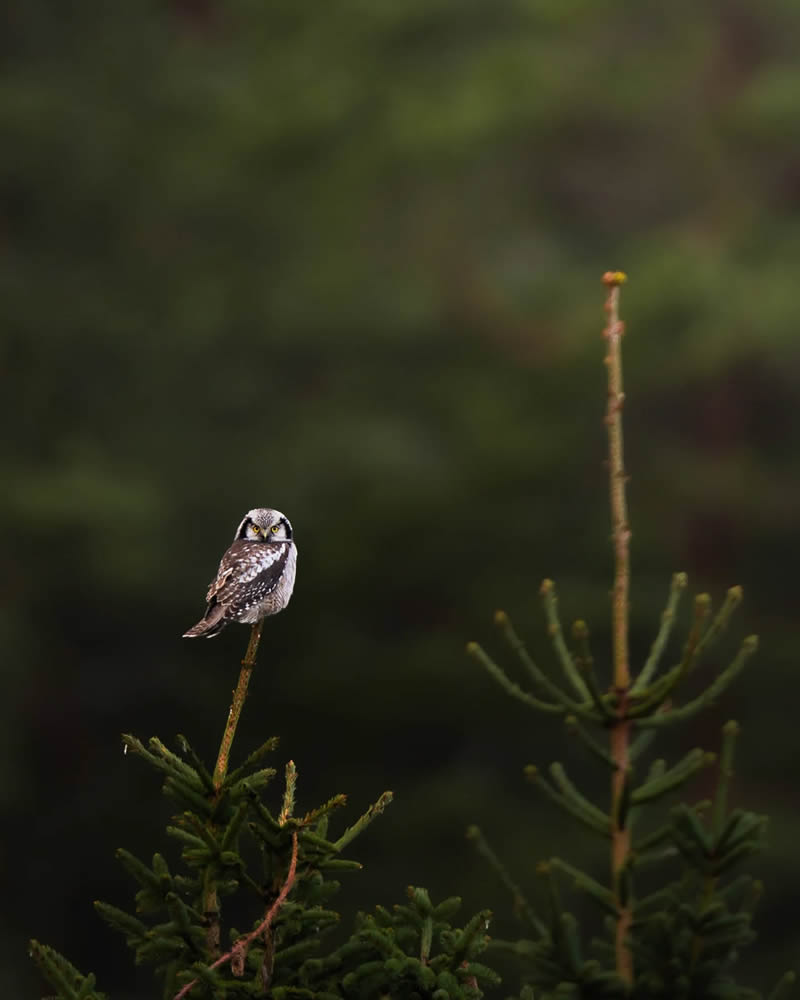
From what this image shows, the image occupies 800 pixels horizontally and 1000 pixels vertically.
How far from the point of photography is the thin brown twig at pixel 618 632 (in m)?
1.31

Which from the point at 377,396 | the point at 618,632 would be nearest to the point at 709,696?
the point at 618,632

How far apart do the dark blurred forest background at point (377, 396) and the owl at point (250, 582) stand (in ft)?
19.9

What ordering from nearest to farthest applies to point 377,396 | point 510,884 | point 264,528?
point 510,884 < point 264,528 < point 377,396

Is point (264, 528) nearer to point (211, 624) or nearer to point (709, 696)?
point (211, 624)

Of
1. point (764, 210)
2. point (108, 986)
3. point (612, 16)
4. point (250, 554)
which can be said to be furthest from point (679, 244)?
point (250, 554)

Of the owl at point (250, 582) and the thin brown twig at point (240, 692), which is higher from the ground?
the owl at point (250, 582)

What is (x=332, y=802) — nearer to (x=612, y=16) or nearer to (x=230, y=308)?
(x=230, y=308)

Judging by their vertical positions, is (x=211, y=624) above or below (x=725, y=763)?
above

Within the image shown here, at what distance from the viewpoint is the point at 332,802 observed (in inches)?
57.6

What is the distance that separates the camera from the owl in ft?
4.92

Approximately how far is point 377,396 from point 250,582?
291 inches

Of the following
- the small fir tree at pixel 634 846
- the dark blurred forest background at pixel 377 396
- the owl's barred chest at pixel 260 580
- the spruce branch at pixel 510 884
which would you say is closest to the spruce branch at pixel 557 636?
the small fir tree at pixel 634 846

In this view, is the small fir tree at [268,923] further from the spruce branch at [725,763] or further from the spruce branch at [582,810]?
the spruce branch at [725,763]

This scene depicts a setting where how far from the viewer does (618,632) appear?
1.34m
